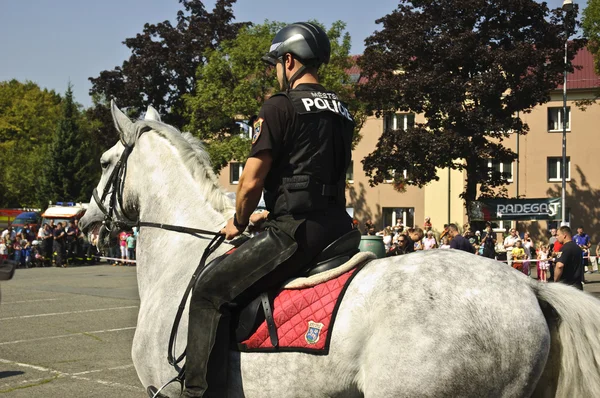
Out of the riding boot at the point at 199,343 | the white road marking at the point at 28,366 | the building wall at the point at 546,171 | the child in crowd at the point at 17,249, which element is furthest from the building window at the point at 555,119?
the riding boot at the point at 199,343

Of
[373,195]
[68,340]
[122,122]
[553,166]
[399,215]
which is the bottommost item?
[68,340]

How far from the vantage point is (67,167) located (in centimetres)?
6178

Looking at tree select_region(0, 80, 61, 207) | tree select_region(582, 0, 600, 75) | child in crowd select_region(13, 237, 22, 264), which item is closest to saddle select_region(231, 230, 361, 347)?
tree select_region(582, 0, 600, 75)

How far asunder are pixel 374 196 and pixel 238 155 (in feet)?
58.7

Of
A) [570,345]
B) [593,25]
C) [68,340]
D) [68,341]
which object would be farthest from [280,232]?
[593,25]

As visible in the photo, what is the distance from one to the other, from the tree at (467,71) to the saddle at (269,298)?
1300 inches

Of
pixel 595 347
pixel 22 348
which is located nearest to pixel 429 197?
pixel 22 348

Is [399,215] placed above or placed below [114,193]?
below

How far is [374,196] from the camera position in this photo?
55906mm

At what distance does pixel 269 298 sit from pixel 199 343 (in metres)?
0.48

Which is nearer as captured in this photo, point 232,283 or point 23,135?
point 232,283

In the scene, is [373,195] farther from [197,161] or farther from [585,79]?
[197,161]

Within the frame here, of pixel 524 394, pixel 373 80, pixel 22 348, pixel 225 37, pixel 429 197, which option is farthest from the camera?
pixel 429 197

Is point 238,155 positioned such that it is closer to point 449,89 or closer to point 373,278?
point 449,89
